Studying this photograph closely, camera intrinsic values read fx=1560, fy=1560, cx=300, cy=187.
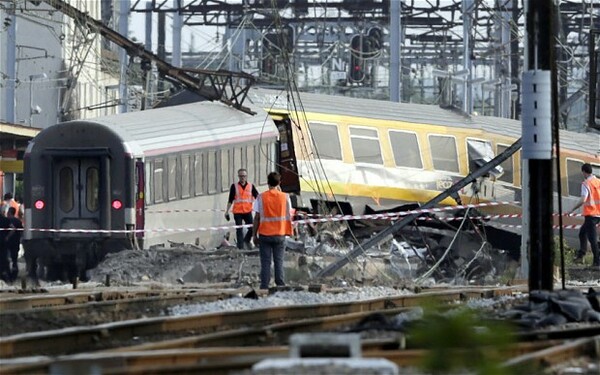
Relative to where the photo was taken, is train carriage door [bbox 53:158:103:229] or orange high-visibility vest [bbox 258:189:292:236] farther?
train carriage door [bbox 53:158:103:229]

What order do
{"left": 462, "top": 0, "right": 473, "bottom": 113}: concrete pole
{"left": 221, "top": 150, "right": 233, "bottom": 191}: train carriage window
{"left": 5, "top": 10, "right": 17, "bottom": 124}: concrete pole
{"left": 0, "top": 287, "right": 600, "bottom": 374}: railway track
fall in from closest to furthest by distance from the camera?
{"left": 0, "top": 287, "right": 600, "bottom": 374}: railway track
{"left": 221, "top": 150, "right": 233, "bottom": 191}: train carriage window
{"left": 5, "top": 10, "right": 17, "bottom": 124}: concrete pole
{"left": 462, "top": 0, "right": 473, "bottom": 113}: concrete pole

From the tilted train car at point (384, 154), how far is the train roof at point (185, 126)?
0.77m

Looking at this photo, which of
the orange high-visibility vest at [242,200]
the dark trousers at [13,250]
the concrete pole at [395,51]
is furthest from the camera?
the concrete pole at [395,51]

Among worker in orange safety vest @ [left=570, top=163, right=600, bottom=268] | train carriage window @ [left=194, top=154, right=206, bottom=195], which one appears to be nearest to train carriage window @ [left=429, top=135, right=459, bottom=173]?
worker in orange safety vest @ [left=570, top=163, right=600, bottom=268]

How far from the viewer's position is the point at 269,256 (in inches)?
802

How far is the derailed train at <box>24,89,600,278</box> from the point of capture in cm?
2744

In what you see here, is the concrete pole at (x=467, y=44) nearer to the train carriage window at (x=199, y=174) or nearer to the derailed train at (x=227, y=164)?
the derailed train at (x=227, y=164)

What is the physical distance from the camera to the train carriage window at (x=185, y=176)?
94.2 ft

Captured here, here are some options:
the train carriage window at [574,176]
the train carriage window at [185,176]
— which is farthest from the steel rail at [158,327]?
the train carriage window at [574,176]

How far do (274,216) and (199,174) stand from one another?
9.18 m

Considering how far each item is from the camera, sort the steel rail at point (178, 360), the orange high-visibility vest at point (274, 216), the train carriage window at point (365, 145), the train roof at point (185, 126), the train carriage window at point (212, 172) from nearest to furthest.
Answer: the steel rail at point (178, 360) < the orange high-visibility vest at point (274, 216) < the train roof at point (185, 126) < the train carriage window at point (212, 172) < the train carriage window at point (365, 145)

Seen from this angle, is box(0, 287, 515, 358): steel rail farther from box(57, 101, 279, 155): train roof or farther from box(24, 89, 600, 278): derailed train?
box(57, 101, 279, 155): train roof

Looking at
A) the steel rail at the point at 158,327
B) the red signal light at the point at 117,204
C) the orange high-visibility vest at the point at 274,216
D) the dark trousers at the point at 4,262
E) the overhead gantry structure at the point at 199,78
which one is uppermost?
the overhead gantry structure at the point at 199,78

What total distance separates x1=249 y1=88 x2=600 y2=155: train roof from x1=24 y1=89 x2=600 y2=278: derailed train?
4 centimetres
